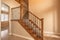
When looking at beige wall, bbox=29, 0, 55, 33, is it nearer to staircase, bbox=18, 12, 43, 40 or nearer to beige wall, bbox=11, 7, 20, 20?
staircase, bbox=18, 12, 43, 40

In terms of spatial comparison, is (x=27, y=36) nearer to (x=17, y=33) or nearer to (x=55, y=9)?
(x=17, y=33)

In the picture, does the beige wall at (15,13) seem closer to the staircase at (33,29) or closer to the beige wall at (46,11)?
the staircase at (33,29)

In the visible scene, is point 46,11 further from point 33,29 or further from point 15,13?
point 15,13

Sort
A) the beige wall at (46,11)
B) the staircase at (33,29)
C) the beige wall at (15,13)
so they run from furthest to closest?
1. the beige wall at (46,11)
2. the beige wall at (15,13)
3. the staircase at (33,29)

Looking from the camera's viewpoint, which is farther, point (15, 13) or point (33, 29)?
point (15, 13)

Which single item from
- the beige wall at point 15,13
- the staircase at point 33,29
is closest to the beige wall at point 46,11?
the staircase at point 33,29

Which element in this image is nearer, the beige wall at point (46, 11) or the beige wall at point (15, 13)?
the beige wall at point (15, 13)

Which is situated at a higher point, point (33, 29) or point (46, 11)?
point (46, 11)

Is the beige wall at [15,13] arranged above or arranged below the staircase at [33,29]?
above

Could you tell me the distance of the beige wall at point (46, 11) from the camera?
6.24m

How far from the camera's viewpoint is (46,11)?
6406 mm

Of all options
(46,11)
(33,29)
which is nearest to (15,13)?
(33,29)

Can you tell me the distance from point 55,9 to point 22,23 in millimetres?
2560

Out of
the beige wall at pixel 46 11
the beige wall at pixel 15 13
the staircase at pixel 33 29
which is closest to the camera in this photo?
the staircase at pixel 33 29
